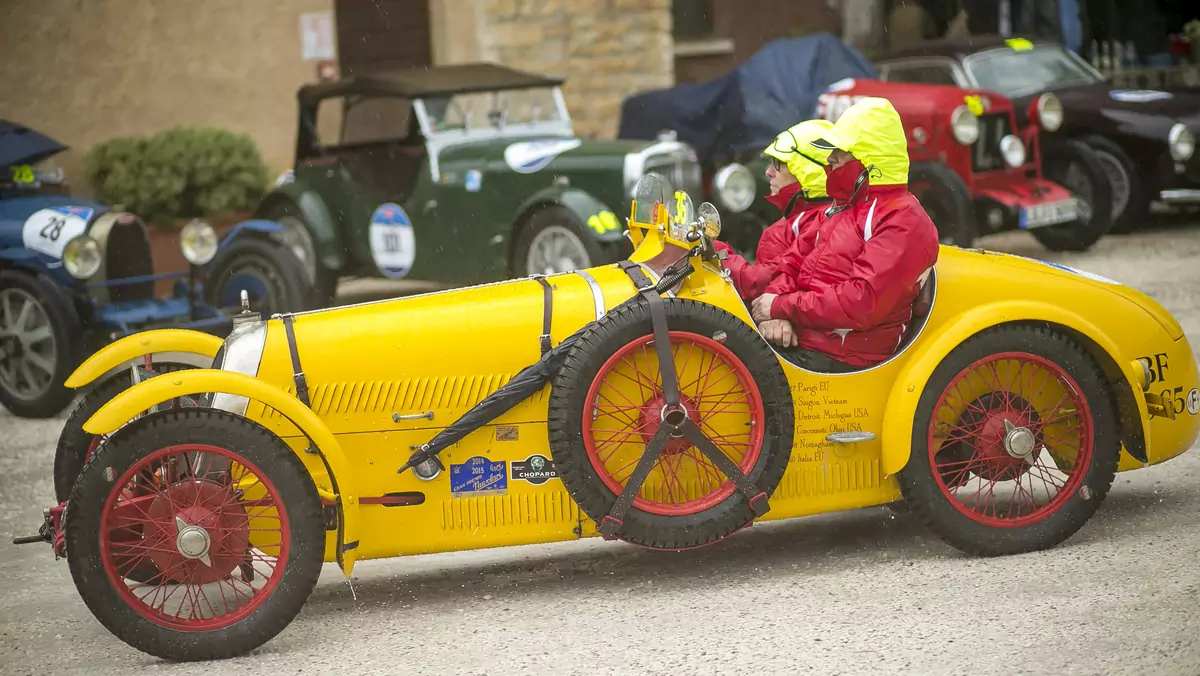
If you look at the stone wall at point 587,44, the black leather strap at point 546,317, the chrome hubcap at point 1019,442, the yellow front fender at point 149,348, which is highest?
the stone wall at point 587,44

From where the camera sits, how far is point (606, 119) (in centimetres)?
1611

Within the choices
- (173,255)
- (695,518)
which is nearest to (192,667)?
(695,518)

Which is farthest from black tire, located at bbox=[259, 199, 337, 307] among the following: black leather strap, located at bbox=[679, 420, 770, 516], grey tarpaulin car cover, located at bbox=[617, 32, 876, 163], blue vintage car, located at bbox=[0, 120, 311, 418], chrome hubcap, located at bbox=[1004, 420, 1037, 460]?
chrome hubcap, located at bbox=[1004, 420, 1037, 460]

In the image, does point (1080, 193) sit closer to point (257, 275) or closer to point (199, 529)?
point (257, 275)

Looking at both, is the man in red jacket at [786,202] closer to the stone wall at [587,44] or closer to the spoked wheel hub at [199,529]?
the spoked wheel hub at [199,529]

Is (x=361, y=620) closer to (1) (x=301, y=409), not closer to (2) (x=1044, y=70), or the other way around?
(1) (x=301, y=409)

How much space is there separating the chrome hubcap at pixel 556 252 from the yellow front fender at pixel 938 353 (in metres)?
5.20

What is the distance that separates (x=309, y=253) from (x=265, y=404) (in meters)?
6.97

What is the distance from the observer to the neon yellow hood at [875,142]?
4449 mm

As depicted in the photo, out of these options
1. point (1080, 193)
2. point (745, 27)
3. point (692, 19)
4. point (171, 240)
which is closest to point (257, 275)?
point (171, 240)

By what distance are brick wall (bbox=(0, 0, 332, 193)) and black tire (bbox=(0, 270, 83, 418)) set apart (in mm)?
5087

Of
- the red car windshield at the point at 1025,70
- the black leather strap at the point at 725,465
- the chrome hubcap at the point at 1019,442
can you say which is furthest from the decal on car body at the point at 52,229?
the red car windshield at the point at 1025,70

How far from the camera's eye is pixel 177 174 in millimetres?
12109

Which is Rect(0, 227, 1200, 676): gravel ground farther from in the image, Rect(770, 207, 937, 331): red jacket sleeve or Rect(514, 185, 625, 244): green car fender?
Rect(514, 185, 625, 244): green car fender
